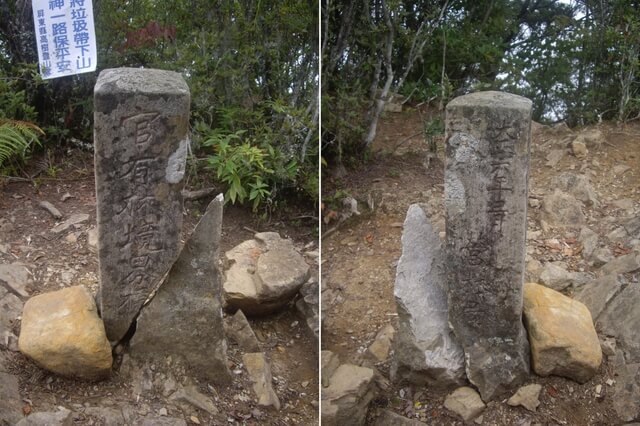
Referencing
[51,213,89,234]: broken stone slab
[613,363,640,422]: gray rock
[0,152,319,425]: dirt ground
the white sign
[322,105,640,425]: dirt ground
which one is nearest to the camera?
[613,363,640,422]: gray rock

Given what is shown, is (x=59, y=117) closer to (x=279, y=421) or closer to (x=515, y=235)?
(x=279, y=421)

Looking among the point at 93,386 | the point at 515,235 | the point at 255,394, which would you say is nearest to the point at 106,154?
the point at 93,386

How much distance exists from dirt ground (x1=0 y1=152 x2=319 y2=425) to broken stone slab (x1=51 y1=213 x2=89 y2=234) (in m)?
0.03

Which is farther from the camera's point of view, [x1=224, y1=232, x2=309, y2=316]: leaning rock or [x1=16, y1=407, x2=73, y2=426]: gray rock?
[x1=224, y1=232, x2=309, y2=316]: leaning rock

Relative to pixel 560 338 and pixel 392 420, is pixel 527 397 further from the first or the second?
pixel 392 420

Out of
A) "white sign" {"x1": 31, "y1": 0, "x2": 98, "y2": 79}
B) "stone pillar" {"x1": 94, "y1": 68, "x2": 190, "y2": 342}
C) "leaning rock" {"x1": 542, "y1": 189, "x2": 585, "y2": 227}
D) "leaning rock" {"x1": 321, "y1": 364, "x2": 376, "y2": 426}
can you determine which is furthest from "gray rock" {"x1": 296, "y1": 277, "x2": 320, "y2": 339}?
"white sign" {"x1": 31, "y1": 0, "x2": 98, "y2": 79}

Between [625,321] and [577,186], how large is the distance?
993 millimetres

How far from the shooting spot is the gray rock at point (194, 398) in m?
2.25

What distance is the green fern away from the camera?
2.78 metres

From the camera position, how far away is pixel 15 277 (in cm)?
264

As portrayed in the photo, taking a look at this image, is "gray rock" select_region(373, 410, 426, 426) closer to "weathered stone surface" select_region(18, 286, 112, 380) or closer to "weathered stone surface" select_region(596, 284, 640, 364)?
"weathered stone surface" select_region(596, 284, 640, 364)

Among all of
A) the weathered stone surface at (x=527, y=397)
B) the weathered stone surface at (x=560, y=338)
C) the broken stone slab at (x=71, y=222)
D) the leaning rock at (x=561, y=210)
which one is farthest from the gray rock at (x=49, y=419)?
the leaning rock at (x=561, y=210)

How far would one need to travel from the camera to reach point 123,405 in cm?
215

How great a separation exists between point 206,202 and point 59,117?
0.95 m
